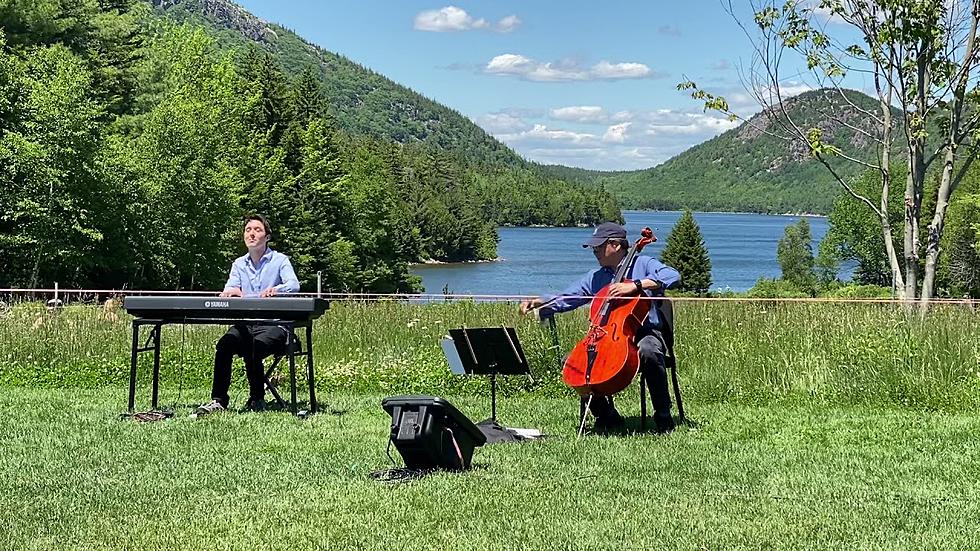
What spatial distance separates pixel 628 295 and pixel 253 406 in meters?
3.13

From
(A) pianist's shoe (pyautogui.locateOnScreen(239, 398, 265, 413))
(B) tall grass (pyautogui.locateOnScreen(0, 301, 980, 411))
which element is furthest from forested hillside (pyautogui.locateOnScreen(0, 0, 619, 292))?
(A) pianist's shoe (pyautogui.locateOnScreen(239, 398, 265, 413))

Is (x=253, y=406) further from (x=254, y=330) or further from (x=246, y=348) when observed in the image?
(x=254, y=330)

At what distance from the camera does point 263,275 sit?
851 centimetres

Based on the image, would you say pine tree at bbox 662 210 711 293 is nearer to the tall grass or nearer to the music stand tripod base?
the tall grass

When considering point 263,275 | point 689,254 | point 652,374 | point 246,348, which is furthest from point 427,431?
point 689,254

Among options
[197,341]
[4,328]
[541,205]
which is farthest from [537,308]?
[541,205]

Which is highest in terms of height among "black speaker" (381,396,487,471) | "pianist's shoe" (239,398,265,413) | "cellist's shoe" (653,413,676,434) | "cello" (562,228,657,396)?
"cello" (562,228,657,396)

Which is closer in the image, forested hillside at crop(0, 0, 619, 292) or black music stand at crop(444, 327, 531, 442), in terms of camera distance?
black music stand at crop(444, 327, 531, 442)

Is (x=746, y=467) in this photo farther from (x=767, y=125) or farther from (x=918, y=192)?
(x=767, y=125)

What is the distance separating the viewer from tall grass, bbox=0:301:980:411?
891 cm

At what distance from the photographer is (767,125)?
57.5 ft

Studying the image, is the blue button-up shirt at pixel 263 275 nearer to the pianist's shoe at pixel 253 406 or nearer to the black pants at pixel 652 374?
the pianist's shoe at pixel 253 406

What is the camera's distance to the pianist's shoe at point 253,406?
823 cm

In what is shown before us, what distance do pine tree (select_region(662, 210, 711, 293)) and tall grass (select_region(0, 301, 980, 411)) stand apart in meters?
64.3
